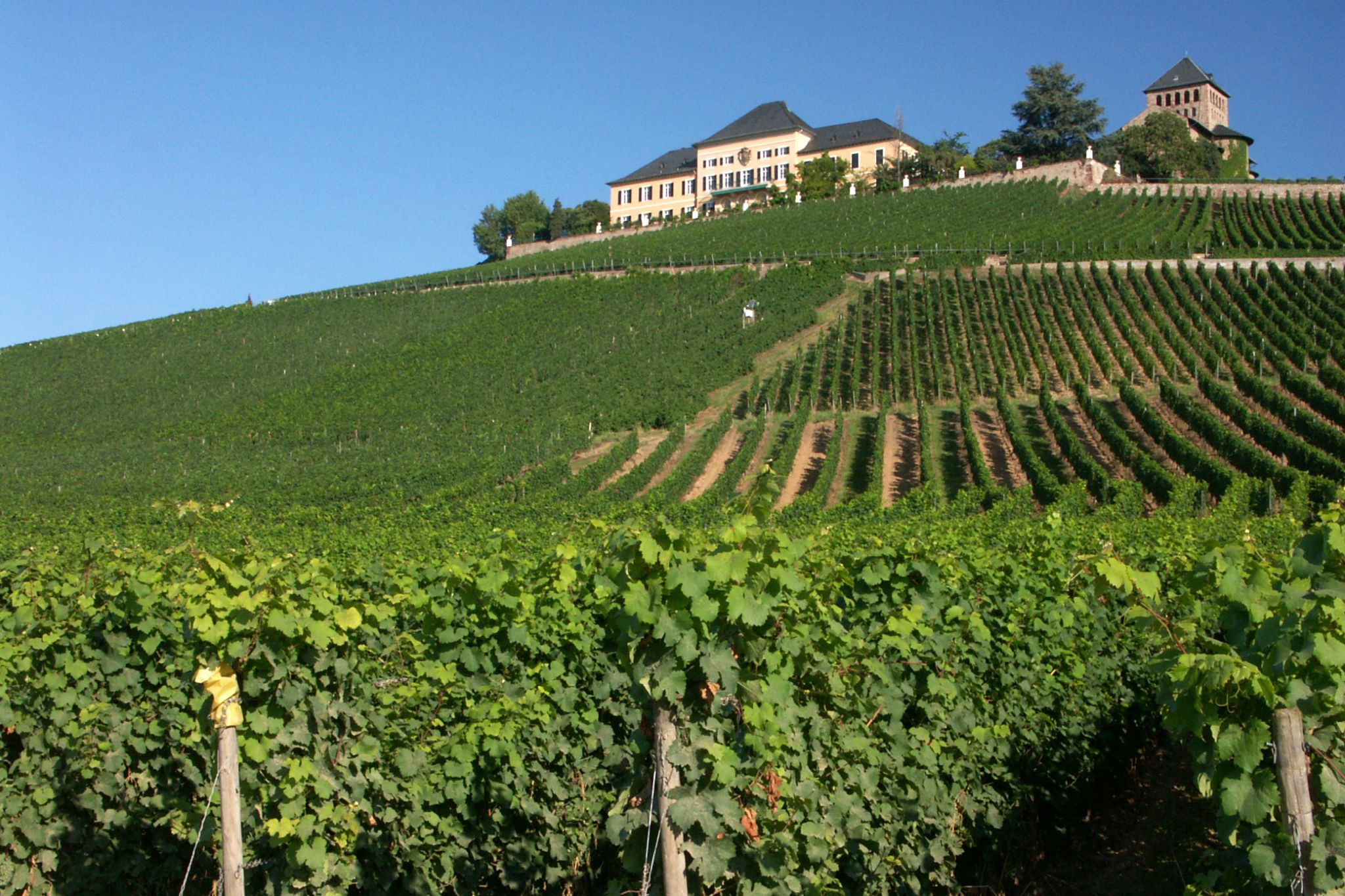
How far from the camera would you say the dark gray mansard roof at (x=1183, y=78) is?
116 metres

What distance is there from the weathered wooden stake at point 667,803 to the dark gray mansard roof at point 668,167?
115m

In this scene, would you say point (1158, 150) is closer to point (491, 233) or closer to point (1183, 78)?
point (1183, 78)

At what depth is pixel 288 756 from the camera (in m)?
6.07

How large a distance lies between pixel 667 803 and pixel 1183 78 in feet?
429

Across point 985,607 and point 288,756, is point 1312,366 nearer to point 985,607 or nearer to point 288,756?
point 985,607

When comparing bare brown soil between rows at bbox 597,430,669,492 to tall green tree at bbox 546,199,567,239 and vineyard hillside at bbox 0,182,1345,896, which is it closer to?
vineyard hillside at bbox 0,182,1345,896

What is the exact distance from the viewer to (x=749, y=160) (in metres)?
112

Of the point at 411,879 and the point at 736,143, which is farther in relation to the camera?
the point at 736,143

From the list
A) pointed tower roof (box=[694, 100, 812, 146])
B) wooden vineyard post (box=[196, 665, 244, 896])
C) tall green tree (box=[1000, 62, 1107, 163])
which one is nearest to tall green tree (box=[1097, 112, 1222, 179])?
tall green tree (box=[1000, 62, 1107, 163])

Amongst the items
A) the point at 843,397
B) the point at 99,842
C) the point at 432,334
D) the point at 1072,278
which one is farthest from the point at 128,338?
the point at 99,842

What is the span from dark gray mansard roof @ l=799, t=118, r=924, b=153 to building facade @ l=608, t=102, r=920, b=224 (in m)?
0.06

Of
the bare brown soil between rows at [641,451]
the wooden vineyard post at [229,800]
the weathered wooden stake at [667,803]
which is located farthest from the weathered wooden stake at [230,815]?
the bare brown soil between rows at [641,451]

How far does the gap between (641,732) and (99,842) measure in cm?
432

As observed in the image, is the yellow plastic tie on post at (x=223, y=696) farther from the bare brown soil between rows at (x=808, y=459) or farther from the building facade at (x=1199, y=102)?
the building facade at (x=1199, y=102)
